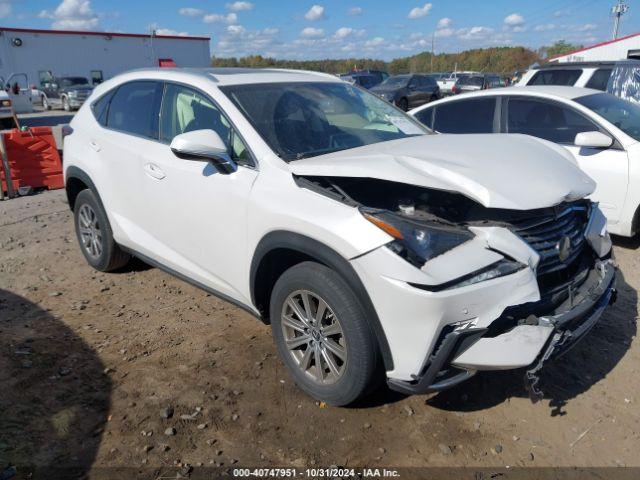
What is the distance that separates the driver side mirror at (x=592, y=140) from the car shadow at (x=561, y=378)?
1854 mm

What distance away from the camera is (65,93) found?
99.3 feet

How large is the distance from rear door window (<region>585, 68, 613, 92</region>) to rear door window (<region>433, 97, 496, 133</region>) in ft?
11.6

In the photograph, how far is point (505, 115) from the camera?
19.1 feet

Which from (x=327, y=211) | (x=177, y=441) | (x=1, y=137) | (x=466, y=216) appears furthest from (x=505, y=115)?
(x=1, y=137)

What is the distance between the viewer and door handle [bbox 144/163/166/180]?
3.75 metres

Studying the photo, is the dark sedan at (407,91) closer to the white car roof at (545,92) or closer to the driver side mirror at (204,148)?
the white car roof at (545,92)

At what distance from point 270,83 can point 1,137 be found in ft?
20.6

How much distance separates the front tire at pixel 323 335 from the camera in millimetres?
2633

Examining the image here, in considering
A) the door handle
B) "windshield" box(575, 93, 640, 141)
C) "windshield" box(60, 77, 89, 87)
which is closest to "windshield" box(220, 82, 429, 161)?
the door handle

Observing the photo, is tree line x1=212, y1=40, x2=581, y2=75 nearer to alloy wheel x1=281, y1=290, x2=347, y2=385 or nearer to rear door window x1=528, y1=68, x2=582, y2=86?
rear door window x1=528, y1=68, x2=582, y2=86

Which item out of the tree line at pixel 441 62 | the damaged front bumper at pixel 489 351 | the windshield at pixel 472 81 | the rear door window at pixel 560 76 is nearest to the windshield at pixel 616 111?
the rear door window at pixel 560 76

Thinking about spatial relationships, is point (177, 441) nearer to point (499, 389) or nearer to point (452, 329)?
point (452, 329)

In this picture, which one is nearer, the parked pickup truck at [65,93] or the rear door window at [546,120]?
the rear door window at [546,120]

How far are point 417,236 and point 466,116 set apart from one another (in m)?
4.03
